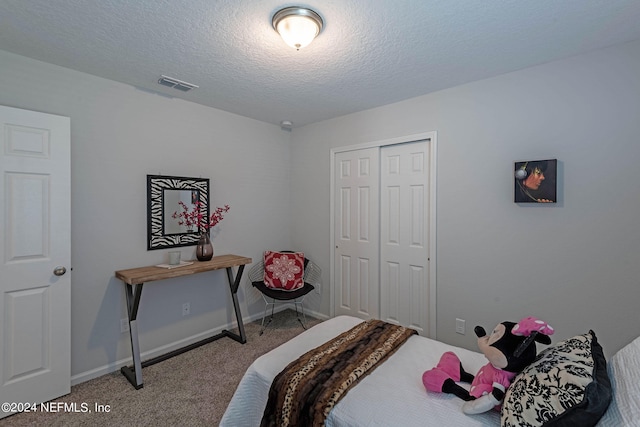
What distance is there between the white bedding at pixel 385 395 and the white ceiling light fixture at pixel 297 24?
1.86 metres

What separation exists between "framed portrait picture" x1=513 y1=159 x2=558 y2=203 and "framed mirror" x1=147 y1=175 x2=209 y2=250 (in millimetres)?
2874

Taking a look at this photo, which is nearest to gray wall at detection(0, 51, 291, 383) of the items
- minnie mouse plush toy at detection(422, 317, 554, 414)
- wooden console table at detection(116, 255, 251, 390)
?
wooden console table at detection(116, 255, 251, 390)

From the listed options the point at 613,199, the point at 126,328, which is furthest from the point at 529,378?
the point at 126,328

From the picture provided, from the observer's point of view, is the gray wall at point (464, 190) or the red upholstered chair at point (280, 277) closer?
the gray wall at point (464, 190)

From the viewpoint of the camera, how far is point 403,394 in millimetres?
1378

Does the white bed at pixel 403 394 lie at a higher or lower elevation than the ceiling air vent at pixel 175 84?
lower

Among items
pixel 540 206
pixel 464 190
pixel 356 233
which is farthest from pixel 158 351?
pixel 540 206

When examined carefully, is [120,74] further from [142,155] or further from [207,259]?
[207,259]

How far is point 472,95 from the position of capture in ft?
8.62

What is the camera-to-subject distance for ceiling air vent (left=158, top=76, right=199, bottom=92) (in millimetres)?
2520

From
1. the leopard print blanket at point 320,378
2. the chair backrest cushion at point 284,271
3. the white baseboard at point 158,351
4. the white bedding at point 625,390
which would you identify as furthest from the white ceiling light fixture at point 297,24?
the white baseboard at point 158,351

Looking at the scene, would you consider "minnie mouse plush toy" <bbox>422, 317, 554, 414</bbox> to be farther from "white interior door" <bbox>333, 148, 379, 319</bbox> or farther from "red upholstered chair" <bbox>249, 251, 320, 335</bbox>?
"red upholstered chair" <bbox>249, 251, 320, 335</bbox>

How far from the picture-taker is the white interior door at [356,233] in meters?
3.35

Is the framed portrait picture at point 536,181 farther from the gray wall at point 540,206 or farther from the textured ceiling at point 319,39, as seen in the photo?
the textured ceiling at point 319,39
